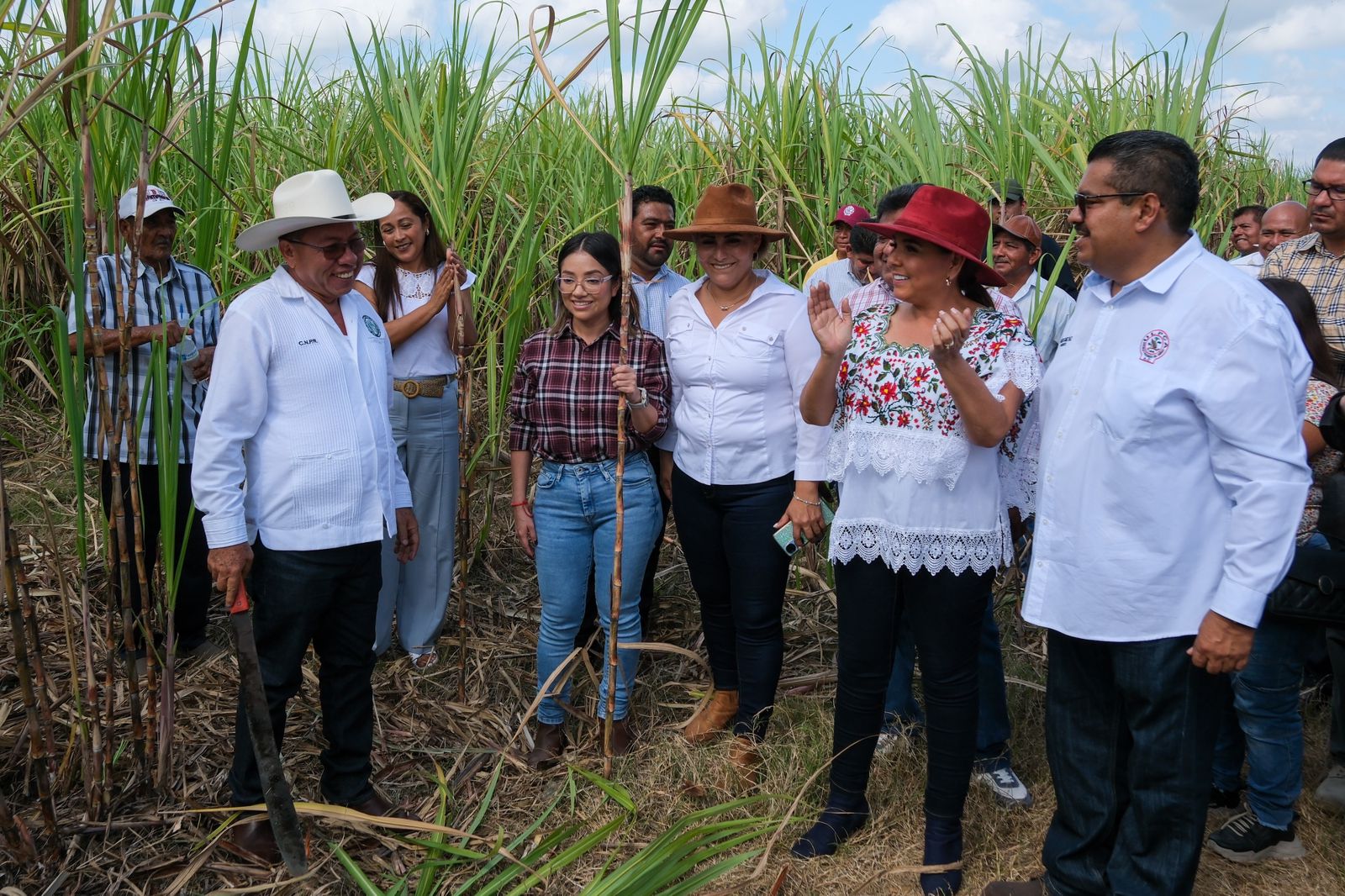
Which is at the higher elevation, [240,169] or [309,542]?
[240,169]

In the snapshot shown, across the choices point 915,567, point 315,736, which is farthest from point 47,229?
point 915,567

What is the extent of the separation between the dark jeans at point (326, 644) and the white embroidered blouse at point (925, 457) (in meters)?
1.20

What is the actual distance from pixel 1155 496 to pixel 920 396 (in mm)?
548

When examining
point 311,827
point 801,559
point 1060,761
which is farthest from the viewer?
point 801,559

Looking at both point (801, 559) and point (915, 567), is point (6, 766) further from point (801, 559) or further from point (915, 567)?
point (801, 559)

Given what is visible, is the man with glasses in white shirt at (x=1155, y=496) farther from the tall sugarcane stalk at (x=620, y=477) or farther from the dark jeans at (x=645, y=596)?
the dark jeans at (x=645, y=596)

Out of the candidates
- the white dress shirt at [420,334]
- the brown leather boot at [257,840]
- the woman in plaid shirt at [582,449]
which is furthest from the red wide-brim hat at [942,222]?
the brown leather boot at [257,840]

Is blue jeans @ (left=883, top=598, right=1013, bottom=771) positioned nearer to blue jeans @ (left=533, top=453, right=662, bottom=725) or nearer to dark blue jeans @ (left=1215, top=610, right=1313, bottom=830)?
dark blue jeans @ (left=1215, top=610, right=1313, bottom=830)

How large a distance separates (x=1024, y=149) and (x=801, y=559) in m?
1.98

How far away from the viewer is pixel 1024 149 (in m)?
4.25

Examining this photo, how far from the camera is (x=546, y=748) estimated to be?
3.00 metres

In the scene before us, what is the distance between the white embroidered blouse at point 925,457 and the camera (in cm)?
224

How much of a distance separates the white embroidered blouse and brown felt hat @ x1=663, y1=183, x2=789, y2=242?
0.58 m

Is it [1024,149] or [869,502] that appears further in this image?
[1024,149]
